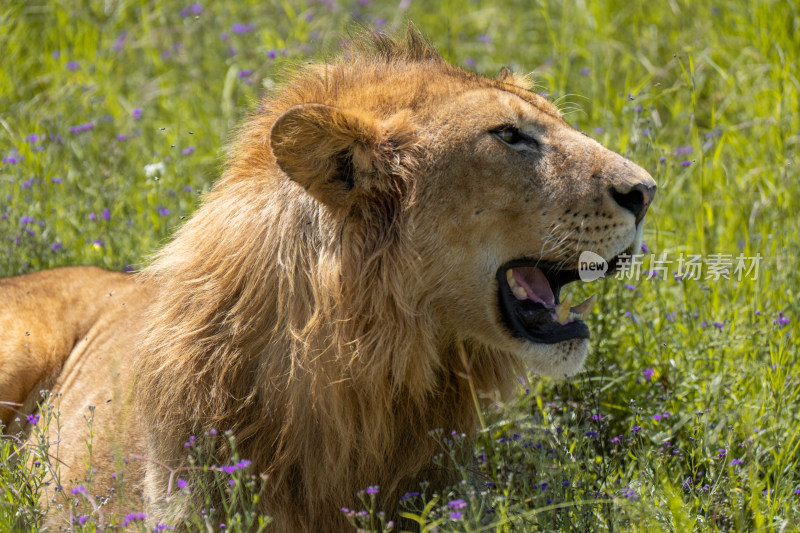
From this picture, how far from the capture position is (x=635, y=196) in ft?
9.77

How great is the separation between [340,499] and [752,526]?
1.39 meters

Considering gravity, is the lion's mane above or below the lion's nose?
below

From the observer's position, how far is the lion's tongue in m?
3.14

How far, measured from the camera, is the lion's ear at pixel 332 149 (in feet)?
9.05

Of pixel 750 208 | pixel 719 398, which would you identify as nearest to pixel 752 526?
pixel 719 398

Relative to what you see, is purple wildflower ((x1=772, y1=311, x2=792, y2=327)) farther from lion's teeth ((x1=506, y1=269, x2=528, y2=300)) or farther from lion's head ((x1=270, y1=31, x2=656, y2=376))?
lion's teeth ((x1=506, y1=269, x2=528, y2=300))

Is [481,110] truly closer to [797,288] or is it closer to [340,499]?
[340,499]

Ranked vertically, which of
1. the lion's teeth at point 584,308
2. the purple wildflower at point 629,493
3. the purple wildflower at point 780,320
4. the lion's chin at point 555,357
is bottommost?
the purple wildflower at point 629,493

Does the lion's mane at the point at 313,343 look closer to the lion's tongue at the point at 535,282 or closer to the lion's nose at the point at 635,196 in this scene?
the lion's tongue at the point at 535,282

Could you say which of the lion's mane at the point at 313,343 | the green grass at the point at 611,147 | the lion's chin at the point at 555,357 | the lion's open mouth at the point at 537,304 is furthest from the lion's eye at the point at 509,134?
the green grass at the point at 611,147

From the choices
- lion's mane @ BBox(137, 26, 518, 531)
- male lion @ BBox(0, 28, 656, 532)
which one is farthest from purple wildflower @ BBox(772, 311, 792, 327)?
lion's mane @ BBox(137, 26, 518, 531)

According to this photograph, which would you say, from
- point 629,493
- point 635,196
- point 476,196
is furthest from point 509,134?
point 629,493

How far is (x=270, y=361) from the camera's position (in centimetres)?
294

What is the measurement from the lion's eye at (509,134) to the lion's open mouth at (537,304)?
392mm
